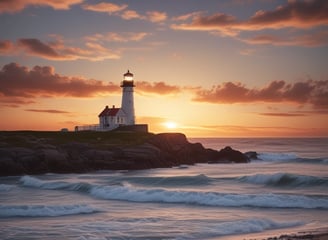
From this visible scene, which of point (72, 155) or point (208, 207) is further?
point (72, 155)

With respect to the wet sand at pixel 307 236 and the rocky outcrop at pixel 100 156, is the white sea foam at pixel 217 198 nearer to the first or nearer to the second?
the wet sand at pixel 307 236

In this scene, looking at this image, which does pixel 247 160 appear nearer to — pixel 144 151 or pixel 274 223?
pixel 144 151

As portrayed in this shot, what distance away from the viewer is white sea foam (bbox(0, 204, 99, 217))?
1681 centimetres

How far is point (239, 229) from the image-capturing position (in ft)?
45.6

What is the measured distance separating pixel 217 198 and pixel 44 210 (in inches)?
304

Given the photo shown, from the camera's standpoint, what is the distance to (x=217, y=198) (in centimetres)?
2055

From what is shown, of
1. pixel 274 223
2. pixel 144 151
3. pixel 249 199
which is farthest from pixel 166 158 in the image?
pixel 274 223

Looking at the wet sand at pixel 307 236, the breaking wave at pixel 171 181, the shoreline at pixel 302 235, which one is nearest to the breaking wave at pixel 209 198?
the breaking wave at pixel 171 181

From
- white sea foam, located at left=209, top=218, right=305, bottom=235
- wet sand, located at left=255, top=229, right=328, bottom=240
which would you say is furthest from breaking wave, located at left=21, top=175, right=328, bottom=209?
wet sand, located at left=255, top=229, right=328, bottom=240

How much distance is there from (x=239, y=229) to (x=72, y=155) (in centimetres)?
2620

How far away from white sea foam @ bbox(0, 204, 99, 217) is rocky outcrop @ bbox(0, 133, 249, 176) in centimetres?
1702

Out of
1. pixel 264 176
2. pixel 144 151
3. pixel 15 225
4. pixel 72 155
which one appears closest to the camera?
pixel 15 225

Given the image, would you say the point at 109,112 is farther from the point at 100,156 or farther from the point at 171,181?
the point at 171,181

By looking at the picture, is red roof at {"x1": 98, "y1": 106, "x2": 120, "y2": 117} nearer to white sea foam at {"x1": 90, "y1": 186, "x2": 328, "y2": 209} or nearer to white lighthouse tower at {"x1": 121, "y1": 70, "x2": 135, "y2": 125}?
white lighthouse tower at {"x1": 121, "y1": 70, "x2": 135, "y2": 125}
